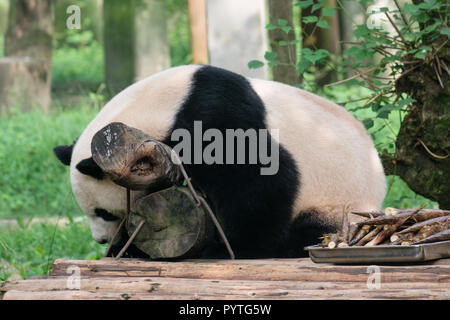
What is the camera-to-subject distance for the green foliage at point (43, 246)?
4.99 meters

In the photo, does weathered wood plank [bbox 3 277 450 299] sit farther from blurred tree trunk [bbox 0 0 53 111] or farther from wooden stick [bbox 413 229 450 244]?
blurred tree trunk [bbox 0 0 53 111]

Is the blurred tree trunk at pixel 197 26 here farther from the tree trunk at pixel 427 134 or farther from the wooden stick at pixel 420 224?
the wooden stick at pixel 420 224

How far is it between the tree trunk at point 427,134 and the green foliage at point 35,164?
3.63m

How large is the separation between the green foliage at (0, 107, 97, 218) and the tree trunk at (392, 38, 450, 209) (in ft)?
11.9

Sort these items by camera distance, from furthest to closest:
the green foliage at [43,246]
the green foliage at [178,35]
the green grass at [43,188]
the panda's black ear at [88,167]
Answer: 1. the green foliage at [178,35]
2. the green grass at [43,188]
3. the green foliage at [43,246]
4. the panda's black ear at [88,167]

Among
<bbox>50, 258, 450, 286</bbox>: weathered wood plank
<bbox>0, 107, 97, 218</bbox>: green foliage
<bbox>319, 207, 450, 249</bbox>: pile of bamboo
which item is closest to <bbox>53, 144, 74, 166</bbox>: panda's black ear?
<bbox>50, 258, 450, 286</bbox>: weathered wood plank

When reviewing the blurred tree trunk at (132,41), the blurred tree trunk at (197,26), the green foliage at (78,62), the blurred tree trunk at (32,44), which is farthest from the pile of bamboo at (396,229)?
the green foliage at (78,62)

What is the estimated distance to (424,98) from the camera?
4.60 metres

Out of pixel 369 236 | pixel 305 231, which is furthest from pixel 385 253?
pixel 305 231

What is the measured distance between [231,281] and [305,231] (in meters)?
1.02

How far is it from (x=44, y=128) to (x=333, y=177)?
6.31 meters

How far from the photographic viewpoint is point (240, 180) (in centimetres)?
363

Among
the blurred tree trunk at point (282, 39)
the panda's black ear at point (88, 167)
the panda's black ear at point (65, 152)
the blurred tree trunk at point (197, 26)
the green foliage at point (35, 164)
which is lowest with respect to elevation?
the green foliage at point (35, 164)
